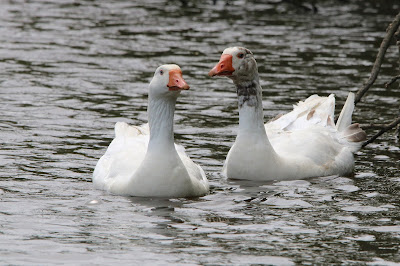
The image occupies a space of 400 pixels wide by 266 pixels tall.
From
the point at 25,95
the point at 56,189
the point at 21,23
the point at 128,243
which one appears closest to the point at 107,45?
the point at 21,23

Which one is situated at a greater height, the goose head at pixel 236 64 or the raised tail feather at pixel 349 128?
the goose head at pixel 236 64

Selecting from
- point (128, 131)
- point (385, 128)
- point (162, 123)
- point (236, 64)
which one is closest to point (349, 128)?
point (385, 128)

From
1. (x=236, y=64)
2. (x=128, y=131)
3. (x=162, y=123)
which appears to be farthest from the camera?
(x=128, y=131)

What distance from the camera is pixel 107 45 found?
20.2m

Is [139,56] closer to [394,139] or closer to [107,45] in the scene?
[107,45]

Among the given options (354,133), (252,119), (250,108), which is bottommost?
(354,133)

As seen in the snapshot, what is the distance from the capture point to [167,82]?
31.6 ft

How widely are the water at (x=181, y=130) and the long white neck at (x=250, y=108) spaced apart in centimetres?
66

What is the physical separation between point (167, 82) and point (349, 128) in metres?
3.51

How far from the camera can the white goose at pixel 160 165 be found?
966 centimetres

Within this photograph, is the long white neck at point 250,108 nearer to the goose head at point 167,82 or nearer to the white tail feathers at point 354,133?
the goose head at point 167,82

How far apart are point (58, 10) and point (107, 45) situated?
5395mm

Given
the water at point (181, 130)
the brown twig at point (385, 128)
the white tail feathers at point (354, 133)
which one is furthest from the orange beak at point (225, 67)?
the brown twig at point (385, 128)

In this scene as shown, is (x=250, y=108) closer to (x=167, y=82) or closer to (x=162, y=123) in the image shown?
(x=162, y=123)
